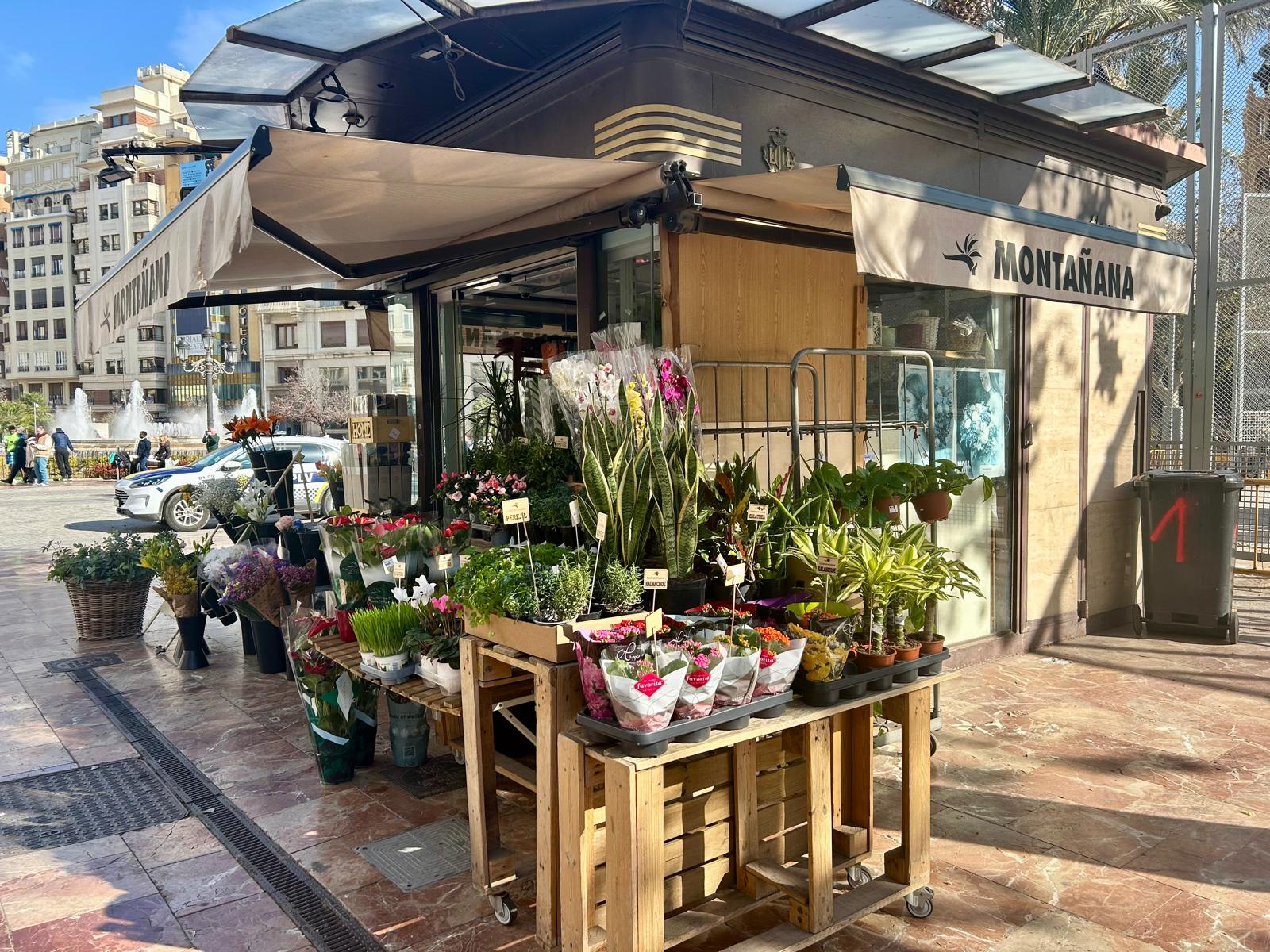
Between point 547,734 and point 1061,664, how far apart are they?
4.39 meters

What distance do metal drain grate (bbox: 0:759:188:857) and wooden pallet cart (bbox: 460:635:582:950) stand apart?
154 centimetres

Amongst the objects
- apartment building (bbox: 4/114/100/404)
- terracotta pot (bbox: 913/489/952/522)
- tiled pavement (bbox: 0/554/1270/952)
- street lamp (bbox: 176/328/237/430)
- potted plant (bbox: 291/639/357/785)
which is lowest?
tiled pavement (bbox: 0/554/1270/952)

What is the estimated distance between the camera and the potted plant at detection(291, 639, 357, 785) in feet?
12.8

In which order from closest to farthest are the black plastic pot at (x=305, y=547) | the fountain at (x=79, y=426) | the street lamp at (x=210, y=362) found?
1. the black plastic pot at (x=305, y=547)
2. the street lamp at (x=210, y=362)
3. the fountain at (x=79, y=426)

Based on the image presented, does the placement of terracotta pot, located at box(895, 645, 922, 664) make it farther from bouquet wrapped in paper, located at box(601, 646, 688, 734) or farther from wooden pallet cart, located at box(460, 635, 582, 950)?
wooden pallet cart, located at box(460, 635, 582, 950)

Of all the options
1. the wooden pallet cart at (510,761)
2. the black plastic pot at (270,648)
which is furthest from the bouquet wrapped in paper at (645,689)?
the black plastic pot at (270,648)

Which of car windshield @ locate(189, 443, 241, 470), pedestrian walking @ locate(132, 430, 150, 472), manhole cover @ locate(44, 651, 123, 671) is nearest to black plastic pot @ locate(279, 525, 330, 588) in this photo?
manhole cover @ locate(44, 651, 123, 671)

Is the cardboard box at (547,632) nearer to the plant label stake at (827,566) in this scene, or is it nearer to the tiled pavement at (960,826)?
the plant label stake at (827,566)

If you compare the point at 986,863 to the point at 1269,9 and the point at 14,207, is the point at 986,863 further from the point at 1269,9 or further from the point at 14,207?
the point at 14,207

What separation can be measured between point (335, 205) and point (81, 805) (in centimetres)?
287

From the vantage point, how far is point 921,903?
9.59ft

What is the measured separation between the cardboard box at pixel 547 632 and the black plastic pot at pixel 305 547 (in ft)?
11.0

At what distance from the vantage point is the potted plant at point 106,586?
6.83 metres

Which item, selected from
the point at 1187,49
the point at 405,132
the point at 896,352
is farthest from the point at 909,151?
the point at 1187,49
